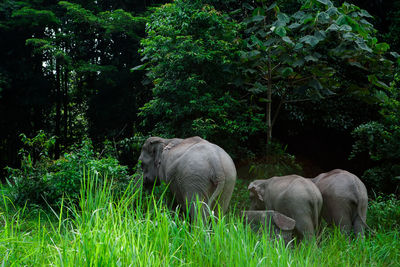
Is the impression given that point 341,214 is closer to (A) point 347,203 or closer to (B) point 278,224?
(A) point 347,203

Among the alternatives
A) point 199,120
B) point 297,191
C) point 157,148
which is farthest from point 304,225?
point 199,120

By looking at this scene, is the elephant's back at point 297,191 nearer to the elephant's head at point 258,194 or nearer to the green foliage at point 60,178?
the elephant's head at point 258,194

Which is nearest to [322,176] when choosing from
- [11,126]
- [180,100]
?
[180,100]

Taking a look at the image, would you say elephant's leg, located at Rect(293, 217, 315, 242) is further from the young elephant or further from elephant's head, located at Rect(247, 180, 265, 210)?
elephant's head, located at Rect(247, 180, 265, 210)

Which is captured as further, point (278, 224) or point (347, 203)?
point (347, 203)

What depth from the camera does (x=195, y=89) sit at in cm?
749

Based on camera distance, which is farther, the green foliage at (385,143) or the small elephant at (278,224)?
the green foliage at (385,143)

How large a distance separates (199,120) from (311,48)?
2.68 metres

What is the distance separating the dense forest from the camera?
2.84 m

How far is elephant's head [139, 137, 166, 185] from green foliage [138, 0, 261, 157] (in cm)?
208

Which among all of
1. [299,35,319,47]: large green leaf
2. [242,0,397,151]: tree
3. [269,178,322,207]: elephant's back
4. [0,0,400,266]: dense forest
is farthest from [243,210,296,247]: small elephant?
[299,35,319,47]: large green leaf

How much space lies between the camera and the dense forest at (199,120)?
2.84 meters

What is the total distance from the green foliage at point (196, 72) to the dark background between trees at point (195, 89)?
2 centimetres

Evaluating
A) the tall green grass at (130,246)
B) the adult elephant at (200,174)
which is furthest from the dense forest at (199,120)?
the adult elephant at (200,174)
